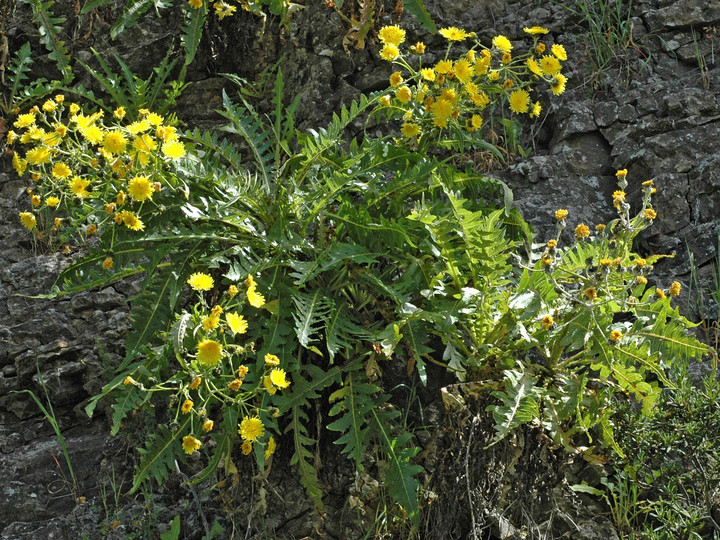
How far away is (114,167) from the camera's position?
96.2 inches

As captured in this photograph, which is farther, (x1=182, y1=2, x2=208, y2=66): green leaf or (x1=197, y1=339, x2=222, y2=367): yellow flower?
(x1=182, y1=2, x2=208, y2=66): green leaf

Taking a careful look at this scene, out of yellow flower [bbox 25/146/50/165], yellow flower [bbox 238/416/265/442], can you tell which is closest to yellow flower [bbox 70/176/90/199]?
yellow flower [bbox 25/146/50/165]

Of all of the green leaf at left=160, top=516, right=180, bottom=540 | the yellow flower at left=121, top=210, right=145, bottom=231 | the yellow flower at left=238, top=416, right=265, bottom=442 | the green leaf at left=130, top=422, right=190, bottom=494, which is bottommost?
the green leaf at left=160, top=516, right=180, bottom=540

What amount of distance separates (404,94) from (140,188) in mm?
957

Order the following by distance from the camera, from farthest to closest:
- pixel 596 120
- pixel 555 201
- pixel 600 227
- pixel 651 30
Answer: pixel 651 30, pixel 596 120, pixel 555 201, pixel 600 227

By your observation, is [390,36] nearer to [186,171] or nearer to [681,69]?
[186,171]

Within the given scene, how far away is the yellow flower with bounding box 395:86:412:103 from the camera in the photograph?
8.88ft

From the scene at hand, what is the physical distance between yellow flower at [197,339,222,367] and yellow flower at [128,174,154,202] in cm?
54

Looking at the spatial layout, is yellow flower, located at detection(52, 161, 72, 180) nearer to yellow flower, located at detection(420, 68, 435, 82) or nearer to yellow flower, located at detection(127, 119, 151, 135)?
yellow flower, located at detection(127, 119, 151, 135)

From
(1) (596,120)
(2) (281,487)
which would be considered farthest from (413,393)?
(1) (596,120)

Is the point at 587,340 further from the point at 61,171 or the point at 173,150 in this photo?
the point at 61,171

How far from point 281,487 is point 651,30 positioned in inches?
111

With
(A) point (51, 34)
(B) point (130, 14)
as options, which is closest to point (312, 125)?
(B) point (130, 14)

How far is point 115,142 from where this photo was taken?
243 centimetres
